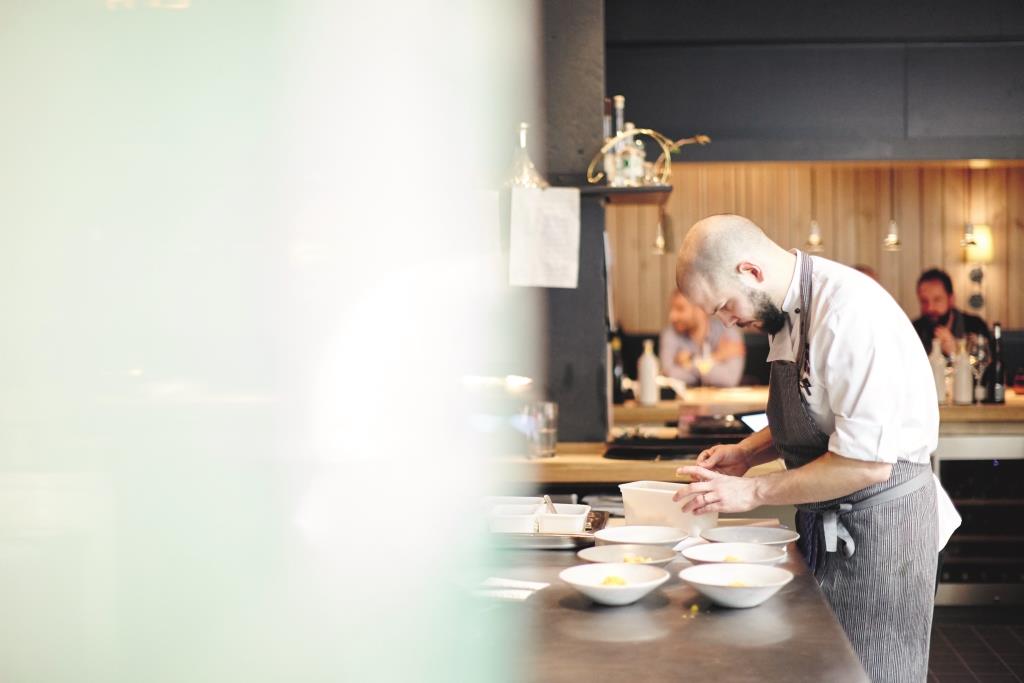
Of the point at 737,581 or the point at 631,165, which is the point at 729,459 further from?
the point at 631,165

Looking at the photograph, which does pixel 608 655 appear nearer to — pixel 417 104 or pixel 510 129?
pixel 417 104

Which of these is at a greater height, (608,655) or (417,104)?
(417,104)

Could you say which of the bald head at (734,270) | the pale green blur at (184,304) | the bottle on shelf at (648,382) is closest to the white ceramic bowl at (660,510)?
the bald head at (734,270)

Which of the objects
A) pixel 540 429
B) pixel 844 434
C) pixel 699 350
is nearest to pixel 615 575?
pixel 844 434

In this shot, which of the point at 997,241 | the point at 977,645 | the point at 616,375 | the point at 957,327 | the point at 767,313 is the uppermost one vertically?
the point at 997,241

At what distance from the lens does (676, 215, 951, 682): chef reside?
6.84ft

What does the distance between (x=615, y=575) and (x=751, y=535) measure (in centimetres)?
44

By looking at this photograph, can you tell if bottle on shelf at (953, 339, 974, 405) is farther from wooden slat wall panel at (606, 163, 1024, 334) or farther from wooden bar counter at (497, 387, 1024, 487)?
wooden slat wall panel at (606, 163, 1024, 334)

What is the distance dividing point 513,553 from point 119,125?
1544mm

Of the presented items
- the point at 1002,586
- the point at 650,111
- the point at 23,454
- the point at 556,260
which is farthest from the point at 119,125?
the point at 650,111

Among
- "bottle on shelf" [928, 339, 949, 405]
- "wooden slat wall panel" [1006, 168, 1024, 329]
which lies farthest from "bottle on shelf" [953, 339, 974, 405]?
"wooden slat wall panel" [1006, 168, 1024, 329]

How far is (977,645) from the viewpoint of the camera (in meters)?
4.30

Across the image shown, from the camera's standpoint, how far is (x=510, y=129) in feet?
12.1

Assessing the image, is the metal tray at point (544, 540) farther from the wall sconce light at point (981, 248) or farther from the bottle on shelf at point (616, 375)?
the wall sconce light at point (981, 248)
